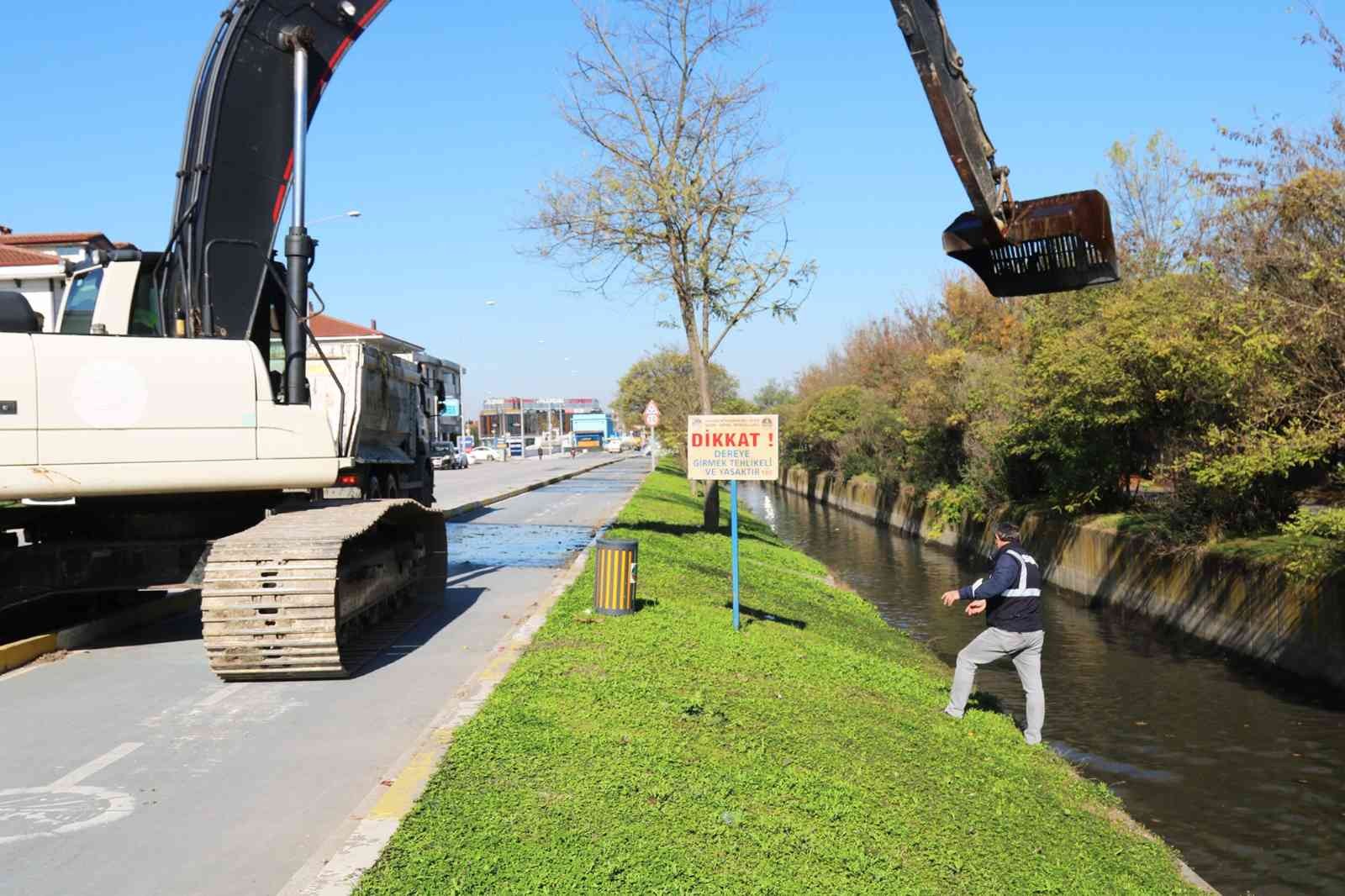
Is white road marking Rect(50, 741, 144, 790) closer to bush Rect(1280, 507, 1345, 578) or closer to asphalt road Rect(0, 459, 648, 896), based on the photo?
asphalt road Rect(0, 459, 648, 896)

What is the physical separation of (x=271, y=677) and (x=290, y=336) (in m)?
3.05

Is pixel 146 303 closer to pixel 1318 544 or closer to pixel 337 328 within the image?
pixel 1318 544

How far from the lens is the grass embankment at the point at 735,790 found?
5.62 meters

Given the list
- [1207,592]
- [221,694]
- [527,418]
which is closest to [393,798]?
[221,694]

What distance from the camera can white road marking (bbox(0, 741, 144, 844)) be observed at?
619 cm

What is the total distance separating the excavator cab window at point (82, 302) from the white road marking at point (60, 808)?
456cm

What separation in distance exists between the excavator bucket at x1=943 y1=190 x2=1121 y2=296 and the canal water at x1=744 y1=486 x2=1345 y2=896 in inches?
179

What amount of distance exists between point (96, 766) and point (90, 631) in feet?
15.8

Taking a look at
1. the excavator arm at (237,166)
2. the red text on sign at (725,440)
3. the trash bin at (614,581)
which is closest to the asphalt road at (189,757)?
the trash bin at (614,581)

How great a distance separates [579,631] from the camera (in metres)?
11.1

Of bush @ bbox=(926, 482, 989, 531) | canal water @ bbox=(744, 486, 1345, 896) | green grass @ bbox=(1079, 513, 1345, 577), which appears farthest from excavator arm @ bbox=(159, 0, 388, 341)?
bush @ bbox=(926, 482, 989, 531)

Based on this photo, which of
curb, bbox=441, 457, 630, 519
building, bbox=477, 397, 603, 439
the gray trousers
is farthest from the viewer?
building, bbox=477, 397, 603, 439

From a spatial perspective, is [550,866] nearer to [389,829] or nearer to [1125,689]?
[389,829]

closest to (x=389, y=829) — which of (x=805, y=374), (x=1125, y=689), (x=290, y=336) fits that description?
(x=290, y=336)
